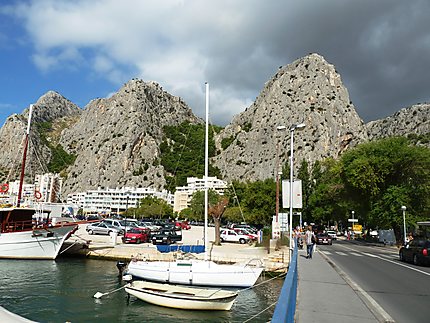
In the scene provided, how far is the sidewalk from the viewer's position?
7523 millimetres

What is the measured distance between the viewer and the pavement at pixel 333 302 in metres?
7.57

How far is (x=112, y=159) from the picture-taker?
566 ft

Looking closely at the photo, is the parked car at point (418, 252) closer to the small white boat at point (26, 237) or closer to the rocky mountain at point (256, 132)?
the small white boat at point (26, 237)

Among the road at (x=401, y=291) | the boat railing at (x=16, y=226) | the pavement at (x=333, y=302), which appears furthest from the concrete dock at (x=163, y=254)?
the pavement at (x=333, y=302)

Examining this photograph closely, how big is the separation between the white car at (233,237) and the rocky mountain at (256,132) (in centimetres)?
6075

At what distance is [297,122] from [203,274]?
11754cm

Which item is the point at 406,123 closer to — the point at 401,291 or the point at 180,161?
the point at 180,161

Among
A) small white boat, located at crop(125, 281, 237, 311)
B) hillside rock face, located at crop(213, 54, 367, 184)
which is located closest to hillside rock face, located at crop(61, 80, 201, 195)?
hillside rock face, located at crop(213, 54, 367, 184)

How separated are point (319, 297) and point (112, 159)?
171 metres

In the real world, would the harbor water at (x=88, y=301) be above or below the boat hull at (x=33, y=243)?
below

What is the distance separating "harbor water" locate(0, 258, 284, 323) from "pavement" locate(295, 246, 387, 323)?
336 centimetres

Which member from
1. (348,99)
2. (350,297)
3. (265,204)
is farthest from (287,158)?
(350,297)

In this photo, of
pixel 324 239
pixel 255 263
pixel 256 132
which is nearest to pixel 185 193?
pixel 256 132

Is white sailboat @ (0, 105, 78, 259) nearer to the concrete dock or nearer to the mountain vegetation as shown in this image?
the concrete dock
